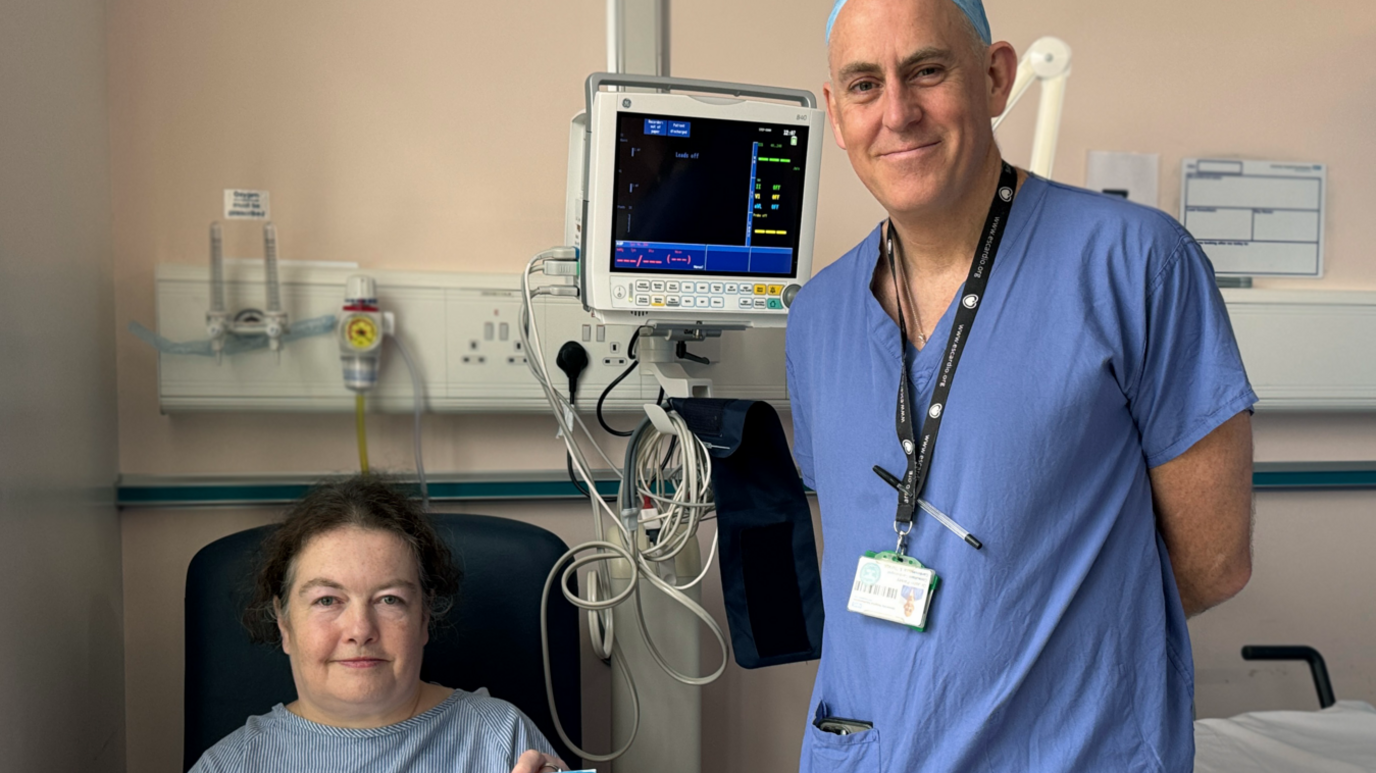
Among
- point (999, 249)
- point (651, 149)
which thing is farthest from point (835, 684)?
point (651, 149)

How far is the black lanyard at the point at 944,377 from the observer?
1.17 metres

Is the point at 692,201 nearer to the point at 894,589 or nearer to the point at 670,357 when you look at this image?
the point at 670,357

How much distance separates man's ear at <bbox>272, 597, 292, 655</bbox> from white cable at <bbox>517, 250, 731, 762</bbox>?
0.41m

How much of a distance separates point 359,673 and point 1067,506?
97cm

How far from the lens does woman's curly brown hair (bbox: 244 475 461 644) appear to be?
1.54m

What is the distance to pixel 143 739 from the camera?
6.56 feet

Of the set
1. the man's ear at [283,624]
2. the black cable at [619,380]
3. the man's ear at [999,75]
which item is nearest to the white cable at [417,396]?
the black cable at [619,380]

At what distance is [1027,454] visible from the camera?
1121 millimetres

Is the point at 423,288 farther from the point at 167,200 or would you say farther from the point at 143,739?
the point at 143,739

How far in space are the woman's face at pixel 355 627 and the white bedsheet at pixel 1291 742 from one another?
1361mm

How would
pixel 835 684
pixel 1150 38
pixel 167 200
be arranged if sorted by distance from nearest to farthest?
pixel 835 684, pixel 167 200, pixel 1150 38

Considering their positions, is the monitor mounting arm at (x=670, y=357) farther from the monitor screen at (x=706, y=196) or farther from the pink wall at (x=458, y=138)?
the pink wall at (x=458, y=138)

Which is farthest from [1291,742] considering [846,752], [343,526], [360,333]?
[360,333]

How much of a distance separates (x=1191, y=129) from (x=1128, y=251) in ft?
4.92
